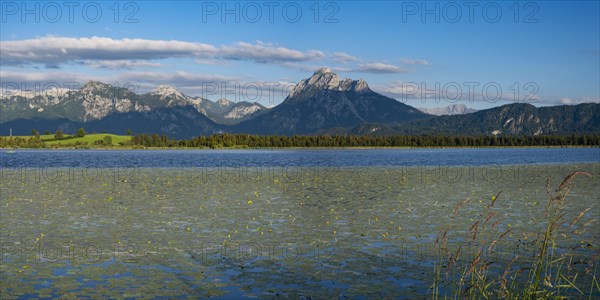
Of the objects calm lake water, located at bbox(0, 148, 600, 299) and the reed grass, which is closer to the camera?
the reed grass

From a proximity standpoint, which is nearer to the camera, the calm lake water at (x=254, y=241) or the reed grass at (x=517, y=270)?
the reed grass at (x=517, y=270)

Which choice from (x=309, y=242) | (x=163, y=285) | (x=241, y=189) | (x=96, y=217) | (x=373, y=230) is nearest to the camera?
(x=163, y=285)

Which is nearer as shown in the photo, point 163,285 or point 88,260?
point 163,285

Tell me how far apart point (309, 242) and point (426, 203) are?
20.5 m

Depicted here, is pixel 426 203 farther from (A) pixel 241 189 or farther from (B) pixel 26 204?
(B) pixel 26 204

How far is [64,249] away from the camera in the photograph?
28141 mm

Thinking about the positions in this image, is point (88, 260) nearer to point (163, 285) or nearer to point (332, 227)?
point (163, 285)

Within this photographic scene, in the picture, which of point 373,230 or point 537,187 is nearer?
point 373,230

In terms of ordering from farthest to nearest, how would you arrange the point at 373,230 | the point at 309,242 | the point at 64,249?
the point at 373,230
the point at 309,242
the point at 64,249

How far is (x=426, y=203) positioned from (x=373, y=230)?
15.4 metres

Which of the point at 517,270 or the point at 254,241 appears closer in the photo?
the point at 517,270

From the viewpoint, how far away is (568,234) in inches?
1275

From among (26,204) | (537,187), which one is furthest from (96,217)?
(537,187)

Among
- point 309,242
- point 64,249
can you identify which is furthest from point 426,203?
point 64,249
